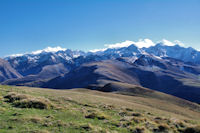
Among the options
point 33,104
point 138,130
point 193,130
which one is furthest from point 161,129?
point 33,104

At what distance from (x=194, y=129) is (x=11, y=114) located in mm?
20173

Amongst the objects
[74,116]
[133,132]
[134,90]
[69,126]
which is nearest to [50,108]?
[74,116]

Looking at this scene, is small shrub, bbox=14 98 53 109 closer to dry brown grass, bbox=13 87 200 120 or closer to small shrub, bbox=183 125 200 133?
dry brown grass, bbox=13 87 200 120

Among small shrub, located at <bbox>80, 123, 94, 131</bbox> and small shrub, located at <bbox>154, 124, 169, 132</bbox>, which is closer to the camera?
small shrub, located at <bbox>80, 123, 94, 131</bbox>

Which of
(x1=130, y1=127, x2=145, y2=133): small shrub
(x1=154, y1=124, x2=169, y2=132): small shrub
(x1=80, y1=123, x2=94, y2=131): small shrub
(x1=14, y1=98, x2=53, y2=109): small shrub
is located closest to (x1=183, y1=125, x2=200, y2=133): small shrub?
(x1=154, y1=124, x2=169, y2=132): small shrub

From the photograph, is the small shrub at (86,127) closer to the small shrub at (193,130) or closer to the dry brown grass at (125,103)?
the small shrub at (193,130)

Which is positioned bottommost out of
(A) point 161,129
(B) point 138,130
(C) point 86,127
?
(A) point 161,129

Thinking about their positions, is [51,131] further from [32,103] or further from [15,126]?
[32,103]

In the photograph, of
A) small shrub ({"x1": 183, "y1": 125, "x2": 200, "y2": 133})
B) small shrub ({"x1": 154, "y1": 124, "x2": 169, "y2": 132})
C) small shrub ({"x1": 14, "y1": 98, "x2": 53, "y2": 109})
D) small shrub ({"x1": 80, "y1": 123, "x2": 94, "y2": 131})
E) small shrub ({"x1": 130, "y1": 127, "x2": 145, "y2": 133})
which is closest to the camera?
small shrub ({"x1": 80, "y1": 123, "x2": 94, "y2": 131})

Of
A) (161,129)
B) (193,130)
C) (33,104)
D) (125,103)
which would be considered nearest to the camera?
(193,130)

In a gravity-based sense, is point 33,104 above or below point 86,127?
above

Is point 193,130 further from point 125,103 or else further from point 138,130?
point 125,103

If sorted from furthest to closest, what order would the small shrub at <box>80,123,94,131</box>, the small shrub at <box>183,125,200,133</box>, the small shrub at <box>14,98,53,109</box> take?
the small shrub at <box>14,98,53,109</box>
the small shrub at <box>183,125,200,133</box>
the small shrub at <box>80,123,94,131</box>

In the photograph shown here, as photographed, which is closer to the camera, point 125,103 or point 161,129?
point 161,129
